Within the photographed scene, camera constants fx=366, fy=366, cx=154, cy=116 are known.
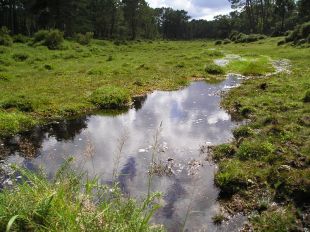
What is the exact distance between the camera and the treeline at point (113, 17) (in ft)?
228

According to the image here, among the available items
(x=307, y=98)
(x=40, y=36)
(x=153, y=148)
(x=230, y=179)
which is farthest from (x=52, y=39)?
(x=153, y=148)

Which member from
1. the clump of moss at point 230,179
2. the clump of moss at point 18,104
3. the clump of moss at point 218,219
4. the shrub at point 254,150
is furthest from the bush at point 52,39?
the clump of moss at point 218,219

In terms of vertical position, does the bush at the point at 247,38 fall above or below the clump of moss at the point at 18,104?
above

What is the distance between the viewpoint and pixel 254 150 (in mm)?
12117

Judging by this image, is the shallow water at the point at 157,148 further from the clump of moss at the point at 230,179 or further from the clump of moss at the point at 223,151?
the clump of moss at the point at 223,151

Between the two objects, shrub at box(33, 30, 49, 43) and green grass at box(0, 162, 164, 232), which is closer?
green grass at box(0, 162, 164, 232)

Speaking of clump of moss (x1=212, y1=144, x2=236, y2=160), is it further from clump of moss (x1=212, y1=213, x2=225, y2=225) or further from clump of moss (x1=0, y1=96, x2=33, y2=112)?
clump of moss (x1=0, y1=96, x2=33, y2=112)

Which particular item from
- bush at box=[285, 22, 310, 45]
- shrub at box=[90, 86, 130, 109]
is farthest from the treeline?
shrub at box=[90, 86, 130, 109]

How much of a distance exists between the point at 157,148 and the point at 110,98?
768 centimetres

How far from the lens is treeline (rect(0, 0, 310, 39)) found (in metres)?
69.4

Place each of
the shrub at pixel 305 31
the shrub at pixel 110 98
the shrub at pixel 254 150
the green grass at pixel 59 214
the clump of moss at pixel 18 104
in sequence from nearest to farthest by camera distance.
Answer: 1. the green grass at pixel 59 214
2. the shrub at pixel 254 150
3. the clump of moss at pixel 18 104
4. the shrub at pixel 110 98
5. the shrub at pixel 305 31

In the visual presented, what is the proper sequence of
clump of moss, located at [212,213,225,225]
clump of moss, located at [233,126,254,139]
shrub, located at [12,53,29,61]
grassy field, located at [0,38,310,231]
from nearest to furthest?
clump of moss, located at [212,213,225,225], grassy field, located at [0,38,310,231], clump of moss, located at [233,126,254,139], shrub, located at [12,53,29,61]

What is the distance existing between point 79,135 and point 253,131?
23.6ft

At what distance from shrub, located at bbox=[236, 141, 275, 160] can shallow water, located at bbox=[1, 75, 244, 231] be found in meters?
1.10
